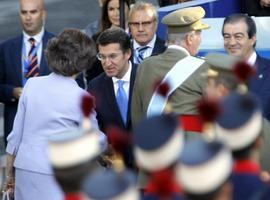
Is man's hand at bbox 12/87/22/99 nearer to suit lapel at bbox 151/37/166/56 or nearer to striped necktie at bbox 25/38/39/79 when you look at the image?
striped necktie at bbox 25/38/39/79

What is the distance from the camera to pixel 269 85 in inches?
255

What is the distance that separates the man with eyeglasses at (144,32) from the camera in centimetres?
784

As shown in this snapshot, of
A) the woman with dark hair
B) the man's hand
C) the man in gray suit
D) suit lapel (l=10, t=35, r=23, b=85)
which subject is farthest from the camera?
the woman with dark hair

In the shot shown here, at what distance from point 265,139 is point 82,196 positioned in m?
1.86

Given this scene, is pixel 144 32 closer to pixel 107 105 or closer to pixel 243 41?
pixel 243 41

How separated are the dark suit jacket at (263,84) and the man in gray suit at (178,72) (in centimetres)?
45

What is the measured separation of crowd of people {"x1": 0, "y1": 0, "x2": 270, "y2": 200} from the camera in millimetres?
3529

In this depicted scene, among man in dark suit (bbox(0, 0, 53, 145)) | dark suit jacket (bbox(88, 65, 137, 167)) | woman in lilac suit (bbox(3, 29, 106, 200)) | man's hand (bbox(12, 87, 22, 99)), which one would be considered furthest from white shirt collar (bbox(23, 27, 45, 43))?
woman in lilac suit (bbox(3, 29, 106, 200))

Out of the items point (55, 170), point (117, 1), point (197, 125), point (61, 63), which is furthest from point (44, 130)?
point (117, 1)

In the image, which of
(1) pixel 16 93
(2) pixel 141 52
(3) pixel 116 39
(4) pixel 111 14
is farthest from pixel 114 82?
(4) pixel 111 14

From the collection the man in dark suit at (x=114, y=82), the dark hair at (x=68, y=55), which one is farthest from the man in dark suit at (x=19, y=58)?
the dark hair at (x=68, y=55)

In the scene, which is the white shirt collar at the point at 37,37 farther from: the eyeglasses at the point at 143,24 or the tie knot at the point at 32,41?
the eyeglasses at the point at 143,24

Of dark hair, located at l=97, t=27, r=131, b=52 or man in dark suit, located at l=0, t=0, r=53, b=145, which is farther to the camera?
man in dark suit, located at l=0, t=0, r=53, b=145

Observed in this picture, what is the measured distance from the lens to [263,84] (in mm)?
6484
